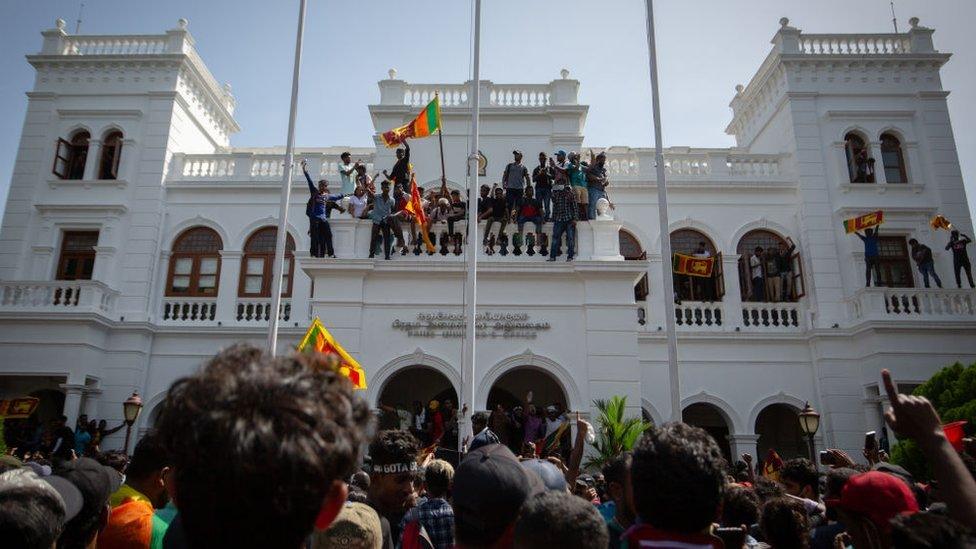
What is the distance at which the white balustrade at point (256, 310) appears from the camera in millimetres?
18641

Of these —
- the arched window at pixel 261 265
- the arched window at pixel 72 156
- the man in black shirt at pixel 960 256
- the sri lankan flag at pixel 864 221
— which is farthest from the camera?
the arched window at pixel 72 156

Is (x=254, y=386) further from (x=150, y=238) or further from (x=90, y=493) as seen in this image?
(x=150, y=238)

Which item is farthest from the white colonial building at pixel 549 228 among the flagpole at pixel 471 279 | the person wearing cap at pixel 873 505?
the person wearing cap at pixel 873 505

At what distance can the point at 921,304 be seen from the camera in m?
16.8

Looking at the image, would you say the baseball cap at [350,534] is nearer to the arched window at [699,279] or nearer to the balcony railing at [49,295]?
the arched window at [699,279]

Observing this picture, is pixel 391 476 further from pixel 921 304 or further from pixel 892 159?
pixel 892 159

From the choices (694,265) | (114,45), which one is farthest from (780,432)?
(114,45)

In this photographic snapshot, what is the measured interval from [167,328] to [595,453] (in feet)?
42.6

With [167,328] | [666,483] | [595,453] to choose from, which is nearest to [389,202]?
[595,453]

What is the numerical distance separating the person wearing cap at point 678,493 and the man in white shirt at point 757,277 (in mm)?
17667

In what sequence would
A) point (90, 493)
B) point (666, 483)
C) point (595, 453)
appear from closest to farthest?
point (666, 483) → point (90, 493) → point (595, 453)

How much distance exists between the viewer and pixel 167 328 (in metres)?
18.5

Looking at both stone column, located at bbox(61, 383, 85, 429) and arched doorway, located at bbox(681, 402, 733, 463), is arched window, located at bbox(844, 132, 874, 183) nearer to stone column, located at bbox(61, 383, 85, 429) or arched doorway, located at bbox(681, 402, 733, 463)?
arched doorway, located at bbox(681, 402, 733, 463)

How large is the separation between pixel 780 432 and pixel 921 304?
5194 millimetres
